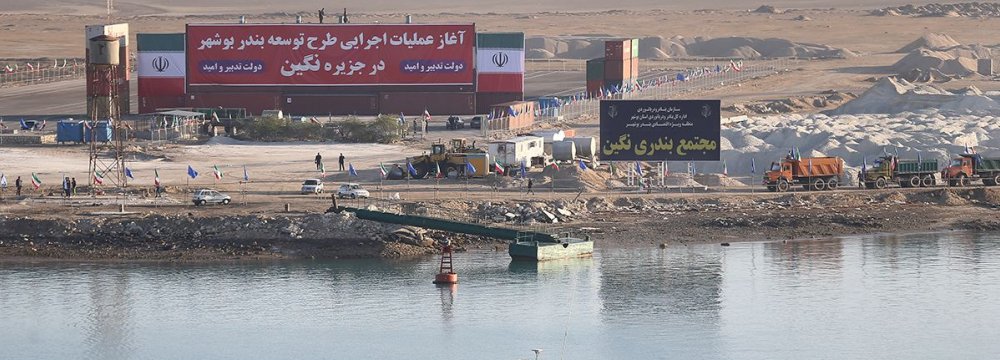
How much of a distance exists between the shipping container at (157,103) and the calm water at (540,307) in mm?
45976

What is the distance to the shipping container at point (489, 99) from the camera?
124 meters

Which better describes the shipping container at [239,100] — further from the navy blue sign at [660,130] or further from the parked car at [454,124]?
the navy blue sign at [660,130]

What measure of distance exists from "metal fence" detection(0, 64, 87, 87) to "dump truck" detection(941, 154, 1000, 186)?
86.0 m

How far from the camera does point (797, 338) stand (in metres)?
64.4

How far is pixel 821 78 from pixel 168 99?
58.9 metres

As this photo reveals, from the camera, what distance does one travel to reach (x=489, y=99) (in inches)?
4877

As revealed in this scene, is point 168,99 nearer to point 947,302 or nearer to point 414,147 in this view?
point 414,147

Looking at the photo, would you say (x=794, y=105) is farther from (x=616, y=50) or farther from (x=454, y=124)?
(x=454, y=124)

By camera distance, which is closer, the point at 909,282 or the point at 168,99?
the point at 909,282

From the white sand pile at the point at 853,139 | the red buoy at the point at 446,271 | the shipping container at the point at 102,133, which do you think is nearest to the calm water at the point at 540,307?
the red buoy at the point at 446,271

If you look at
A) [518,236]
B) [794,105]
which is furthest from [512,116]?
[518,236]

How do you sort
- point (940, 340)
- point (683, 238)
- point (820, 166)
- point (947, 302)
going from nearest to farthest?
1. point (940, 340)
2. point (947, 302)
3. point (683, 238)
4. point (820, 166)

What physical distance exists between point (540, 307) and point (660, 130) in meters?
19.7

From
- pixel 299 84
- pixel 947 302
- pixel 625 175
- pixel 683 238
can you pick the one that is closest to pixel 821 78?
pixel 299 84
